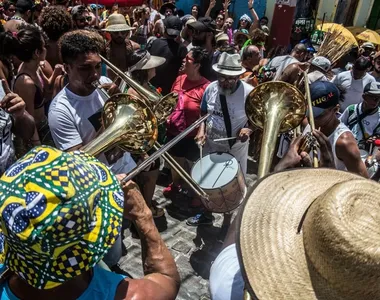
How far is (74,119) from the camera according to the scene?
2.87m

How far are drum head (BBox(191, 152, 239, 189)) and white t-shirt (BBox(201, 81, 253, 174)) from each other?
32 cm

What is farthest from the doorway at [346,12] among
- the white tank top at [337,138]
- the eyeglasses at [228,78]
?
the white tank top at [337,138]

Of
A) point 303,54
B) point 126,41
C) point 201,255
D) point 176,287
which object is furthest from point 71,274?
point 303,54

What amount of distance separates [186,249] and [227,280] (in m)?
2.43

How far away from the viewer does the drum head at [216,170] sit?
11.6ft

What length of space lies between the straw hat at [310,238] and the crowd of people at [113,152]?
0.01 meters

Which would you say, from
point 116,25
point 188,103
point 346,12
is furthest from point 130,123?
point 346,12

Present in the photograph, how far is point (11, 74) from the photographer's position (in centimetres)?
414

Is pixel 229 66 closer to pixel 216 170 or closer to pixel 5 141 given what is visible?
pixel 216 170

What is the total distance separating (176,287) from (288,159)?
127cm

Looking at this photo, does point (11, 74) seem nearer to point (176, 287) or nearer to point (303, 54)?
point (176, 287)

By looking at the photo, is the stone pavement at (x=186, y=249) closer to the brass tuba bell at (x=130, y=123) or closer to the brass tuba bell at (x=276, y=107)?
the brass tuba bell at (x=130, y=123)

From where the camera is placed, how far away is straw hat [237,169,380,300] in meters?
1.11

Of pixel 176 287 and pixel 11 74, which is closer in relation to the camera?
pixel 176 287
